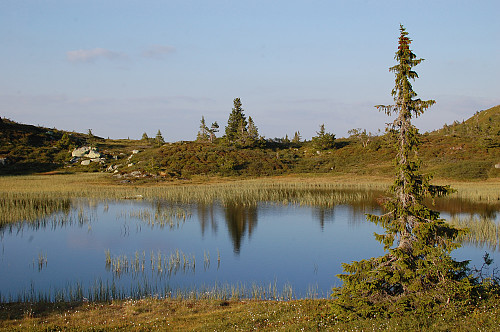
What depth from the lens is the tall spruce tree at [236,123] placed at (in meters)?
116

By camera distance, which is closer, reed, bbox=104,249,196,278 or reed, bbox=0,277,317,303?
reed, bbox=0,277,317,303

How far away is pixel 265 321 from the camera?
11.8 metres

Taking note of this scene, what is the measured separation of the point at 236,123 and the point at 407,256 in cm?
10845

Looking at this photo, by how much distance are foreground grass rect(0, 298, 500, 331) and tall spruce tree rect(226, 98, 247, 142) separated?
3961 inches

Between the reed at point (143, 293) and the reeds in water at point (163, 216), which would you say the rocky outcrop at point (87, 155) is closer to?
the reeds in water at point (163, 216)

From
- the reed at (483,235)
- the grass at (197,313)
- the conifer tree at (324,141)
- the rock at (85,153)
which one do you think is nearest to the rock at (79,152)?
the rock at (85,153)

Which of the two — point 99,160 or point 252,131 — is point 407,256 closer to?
point 99,160

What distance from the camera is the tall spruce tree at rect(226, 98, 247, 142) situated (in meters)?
116

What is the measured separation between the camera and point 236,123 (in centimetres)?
11988

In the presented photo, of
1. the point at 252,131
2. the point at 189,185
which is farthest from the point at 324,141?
the point at 189,185

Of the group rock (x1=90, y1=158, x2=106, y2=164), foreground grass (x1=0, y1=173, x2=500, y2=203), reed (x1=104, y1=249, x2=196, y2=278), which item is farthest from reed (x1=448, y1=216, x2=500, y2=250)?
rock (x1=90, y1=158, x2=106, y2=164)

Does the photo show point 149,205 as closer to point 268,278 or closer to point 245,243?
point 245,243

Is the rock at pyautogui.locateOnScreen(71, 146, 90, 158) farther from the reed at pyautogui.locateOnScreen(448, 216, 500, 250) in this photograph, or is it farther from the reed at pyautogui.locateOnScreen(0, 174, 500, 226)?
the reed at pyautogui.locateOnScreen(448, 216, 500, 250)

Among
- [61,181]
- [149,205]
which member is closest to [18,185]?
[61,181]
